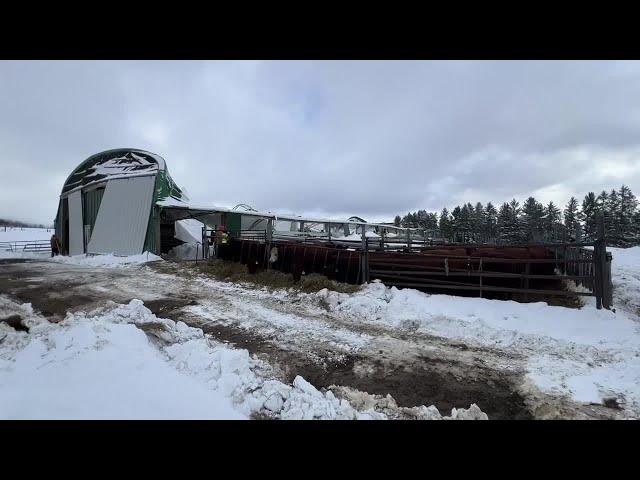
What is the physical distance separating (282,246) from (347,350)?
7725 millimetres

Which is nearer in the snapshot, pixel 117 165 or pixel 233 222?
pixel 117 165

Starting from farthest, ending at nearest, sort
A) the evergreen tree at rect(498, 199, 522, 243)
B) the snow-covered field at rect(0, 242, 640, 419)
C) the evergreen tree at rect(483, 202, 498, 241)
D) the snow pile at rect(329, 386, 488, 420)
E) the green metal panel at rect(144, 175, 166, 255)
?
the evergreen tree at rect(483, 202, 498, 241) → the evergreen tree at rect(498, 199, 522, 243) → the green metal panel at rect(144, 175, 166, 255) → the snow pile at rect(329, 386, 488, 420) → the snow-covered field at rect(0, 242, 640, 419)

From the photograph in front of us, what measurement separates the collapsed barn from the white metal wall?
0.09 m

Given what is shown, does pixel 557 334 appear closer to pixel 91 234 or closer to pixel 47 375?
pixel 47 375

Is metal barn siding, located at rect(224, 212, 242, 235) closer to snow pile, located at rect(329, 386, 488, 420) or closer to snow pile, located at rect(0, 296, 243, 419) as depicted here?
snow pile, located at rect(0, 296, 243, 419)

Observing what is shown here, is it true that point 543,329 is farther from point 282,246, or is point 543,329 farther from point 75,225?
point 75,225

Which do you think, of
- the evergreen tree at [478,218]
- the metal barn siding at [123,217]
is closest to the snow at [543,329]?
Answer: the metal barn siding at [123,217]

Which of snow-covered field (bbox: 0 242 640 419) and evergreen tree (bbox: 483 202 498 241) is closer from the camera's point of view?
snow-covered field (bbox: 0 242 640 419)

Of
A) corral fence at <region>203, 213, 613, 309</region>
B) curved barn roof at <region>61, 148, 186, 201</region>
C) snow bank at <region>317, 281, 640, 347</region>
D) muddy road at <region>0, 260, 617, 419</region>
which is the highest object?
curved barn roof at <region>61, 148, 186, 201</region>

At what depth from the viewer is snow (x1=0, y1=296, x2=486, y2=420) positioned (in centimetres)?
296

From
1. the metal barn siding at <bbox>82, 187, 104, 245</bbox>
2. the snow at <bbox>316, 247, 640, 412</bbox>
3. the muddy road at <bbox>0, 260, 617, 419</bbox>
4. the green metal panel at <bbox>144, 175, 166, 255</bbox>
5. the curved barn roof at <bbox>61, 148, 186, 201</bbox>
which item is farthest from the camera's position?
the metal barn siding at <bbox>82, 187, 104, 245</bbox>

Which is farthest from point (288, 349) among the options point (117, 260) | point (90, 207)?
point (90, 207)

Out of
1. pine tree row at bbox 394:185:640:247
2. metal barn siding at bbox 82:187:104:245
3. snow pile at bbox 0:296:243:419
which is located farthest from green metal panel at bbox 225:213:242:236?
pine tree row at bbox 394:185:640:247

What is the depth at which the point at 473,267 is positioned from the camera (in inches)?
329
